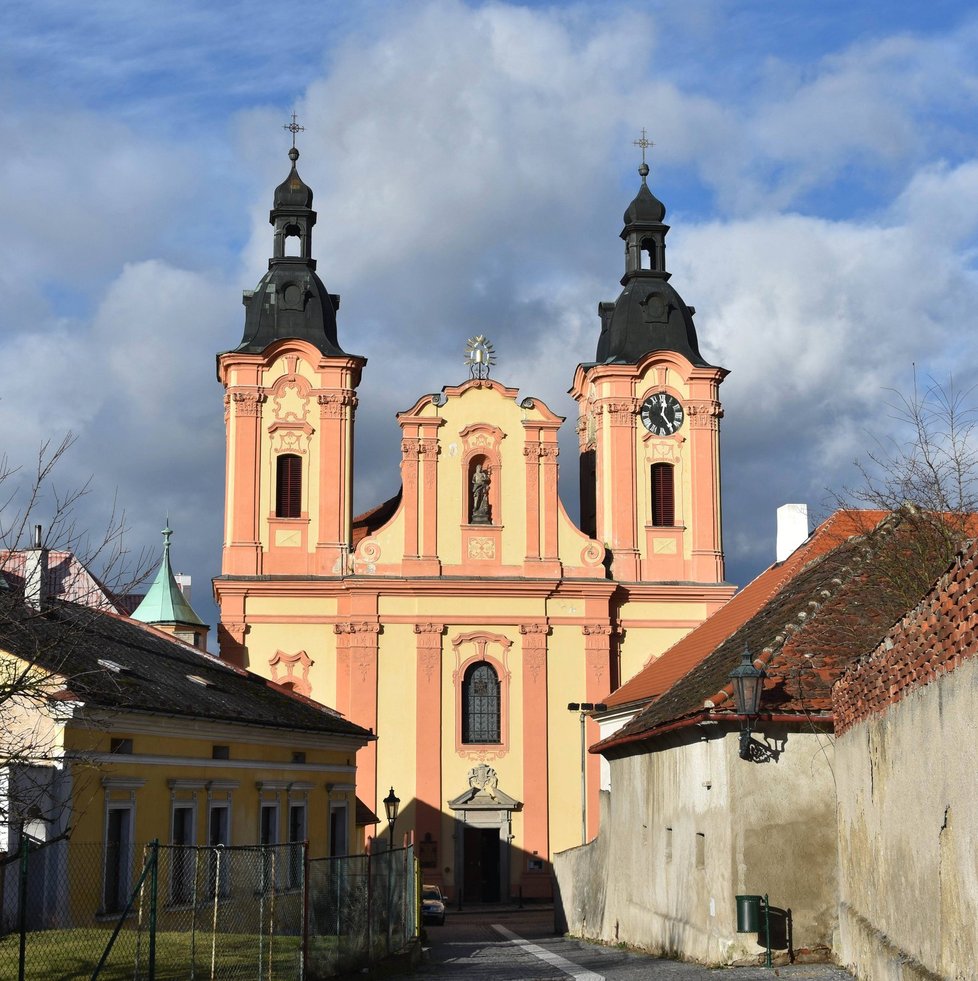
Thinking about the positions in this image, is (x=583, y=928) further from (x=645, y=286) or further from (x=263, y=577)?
(x=645, y=286)

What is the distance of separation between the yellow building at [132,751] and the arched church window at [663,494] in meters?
17.5

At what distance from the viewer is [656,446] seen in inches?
1843

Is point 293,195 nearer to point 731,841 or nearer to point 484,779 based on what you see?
point 484,779

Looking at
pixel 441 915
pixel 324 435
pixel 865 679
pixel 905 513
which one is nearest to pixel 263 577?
pixel 324 435

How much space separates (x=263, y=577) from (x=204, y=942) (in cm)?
2728

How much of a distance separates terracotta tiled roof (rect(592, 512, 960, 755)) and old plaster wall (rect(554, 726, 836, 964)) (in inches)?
16.6

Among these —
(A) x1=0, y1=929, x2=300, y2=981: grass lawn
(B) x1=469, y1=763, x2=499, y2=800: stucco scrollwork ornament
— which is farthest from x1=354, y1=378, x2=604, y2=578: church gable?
(A) x1=0, y1=929, x2=300, y2=981: grass lawn

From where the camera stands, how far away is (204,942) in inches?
688

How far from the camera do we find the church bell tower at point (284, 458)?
44.7 meters

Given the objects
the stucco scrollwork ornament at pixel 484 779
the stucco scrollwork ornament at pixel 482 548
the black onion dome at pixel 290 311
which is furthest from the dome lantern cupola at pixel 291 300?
the stucco scrollwork ornament at pixel 484 779

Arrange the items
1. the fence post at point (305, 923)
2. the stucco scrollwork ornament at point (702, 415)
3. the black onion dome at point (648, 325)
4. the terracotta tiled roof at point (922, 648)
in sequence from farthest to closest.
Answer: the black onion dome at point (648, 325)
the stucco scrollwork ornament at point (702, 415)
the fence post at point (305, 923)
the terracotta tiled roof at point (922, 648)

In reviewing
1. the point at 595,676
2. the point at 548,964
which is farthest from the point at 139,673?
the point at 595,676

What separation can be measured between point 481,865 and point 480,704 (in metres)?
4.38

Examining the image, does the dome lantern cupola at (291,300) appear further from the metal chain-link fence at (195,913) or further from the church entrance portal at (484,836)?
the metal chain-link fence at (195,913)
